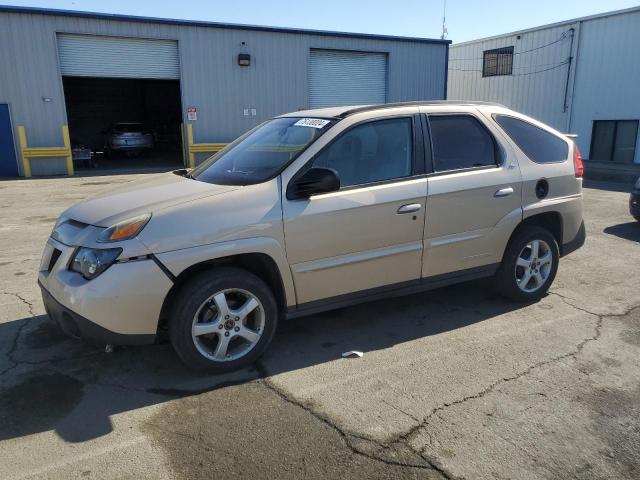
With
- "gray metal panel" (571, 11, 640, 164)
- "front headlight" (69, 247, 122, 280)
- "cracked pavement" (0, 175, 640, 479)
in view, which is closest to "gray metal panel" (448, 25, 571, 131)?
"gray metal panel" (571, 11, 640, 164)

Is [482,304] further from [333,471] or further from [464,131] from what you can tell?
[333,471]

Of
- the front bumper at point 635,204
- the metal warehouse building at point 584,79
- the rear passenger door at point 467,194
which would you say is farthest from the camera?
the metal warehouse building at point 584,79

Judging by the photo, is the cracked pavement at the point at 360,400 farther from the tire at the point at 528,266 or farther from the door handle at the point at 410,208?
the door handle at the point at 410,208

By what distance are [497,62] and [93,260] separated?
26.7 metres

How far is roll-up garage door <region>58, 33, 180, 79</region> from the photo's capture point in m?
17.2

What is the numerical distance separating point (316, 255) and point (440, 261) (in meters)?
1.21

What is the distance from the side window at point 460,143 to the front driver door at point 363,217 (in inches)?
7.7

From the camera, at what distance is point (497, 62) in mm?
26062

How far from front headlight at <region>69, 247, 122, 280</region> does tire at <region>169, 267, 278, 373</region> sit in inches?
19.3

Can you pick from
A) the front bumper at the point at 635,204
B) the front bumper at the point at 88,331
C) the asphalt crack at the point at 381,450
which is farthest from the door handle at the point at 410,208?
the front bumper at the point at 635,204

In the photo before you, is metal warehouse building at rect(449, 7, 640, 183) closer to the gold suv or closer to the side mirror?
the gold suv

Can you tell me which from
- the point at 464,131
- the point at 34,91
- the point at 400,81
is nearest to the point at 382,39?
the point at 400,81

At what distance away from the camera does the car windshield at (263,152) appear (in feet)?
12.6

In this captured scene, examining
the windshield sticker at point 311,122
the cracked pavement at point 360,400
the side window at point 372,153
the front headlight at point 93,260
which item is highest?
the windshield sticker at point 311,122
